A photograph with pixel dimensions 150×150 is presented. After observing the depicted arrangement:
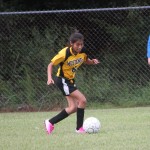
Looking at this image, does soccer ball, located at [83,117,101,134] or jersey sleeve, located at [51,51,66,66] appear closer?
soccer ball, located at [83,117,101,134]

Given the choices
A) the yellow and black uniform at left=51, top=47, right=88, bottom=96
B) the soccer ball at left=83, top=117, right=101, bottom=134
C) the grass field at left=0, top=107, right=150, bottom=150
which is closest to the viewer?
the grass field at left=0, top=107, right=150, bottom=150

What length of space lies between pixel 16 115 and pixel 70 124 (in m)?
2.25

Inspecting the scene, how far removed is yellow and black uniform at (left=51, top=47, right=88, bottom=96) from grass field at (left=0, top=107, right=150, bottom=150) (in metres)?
0.64

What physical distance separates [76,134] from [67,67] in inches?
42.3

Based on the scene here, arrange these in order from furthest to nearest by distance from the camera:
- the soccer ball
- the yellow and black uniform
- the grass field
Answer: the yellow and black uniform → the soccer ball → the grass field

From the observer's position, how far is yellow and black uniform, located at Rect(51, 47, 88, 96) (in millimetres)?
8297

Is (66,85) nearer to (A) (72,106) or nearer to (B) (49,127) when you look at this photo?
(A) (72,106)

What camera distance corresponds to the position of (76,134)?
7875 millimetres

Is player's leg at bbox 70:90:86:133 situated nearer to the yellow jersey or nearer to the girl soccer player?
the girl soccer player

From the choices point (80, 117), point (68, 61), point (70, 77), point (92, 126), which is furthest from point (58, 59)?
point (92, 126)

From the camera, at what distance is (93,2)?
1459cm

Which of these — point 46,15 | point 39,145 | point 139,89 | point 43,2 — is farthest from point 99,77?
point 39,145

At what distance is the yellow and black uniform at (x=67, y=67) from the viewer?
27.2 feet

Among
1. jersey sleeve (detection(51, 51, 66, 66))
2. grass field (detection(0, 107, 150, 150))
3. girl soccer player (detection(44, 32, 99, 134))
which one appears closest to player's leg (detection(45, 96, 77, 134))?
girl soccer player (detection(44, 32, 99, 134))
